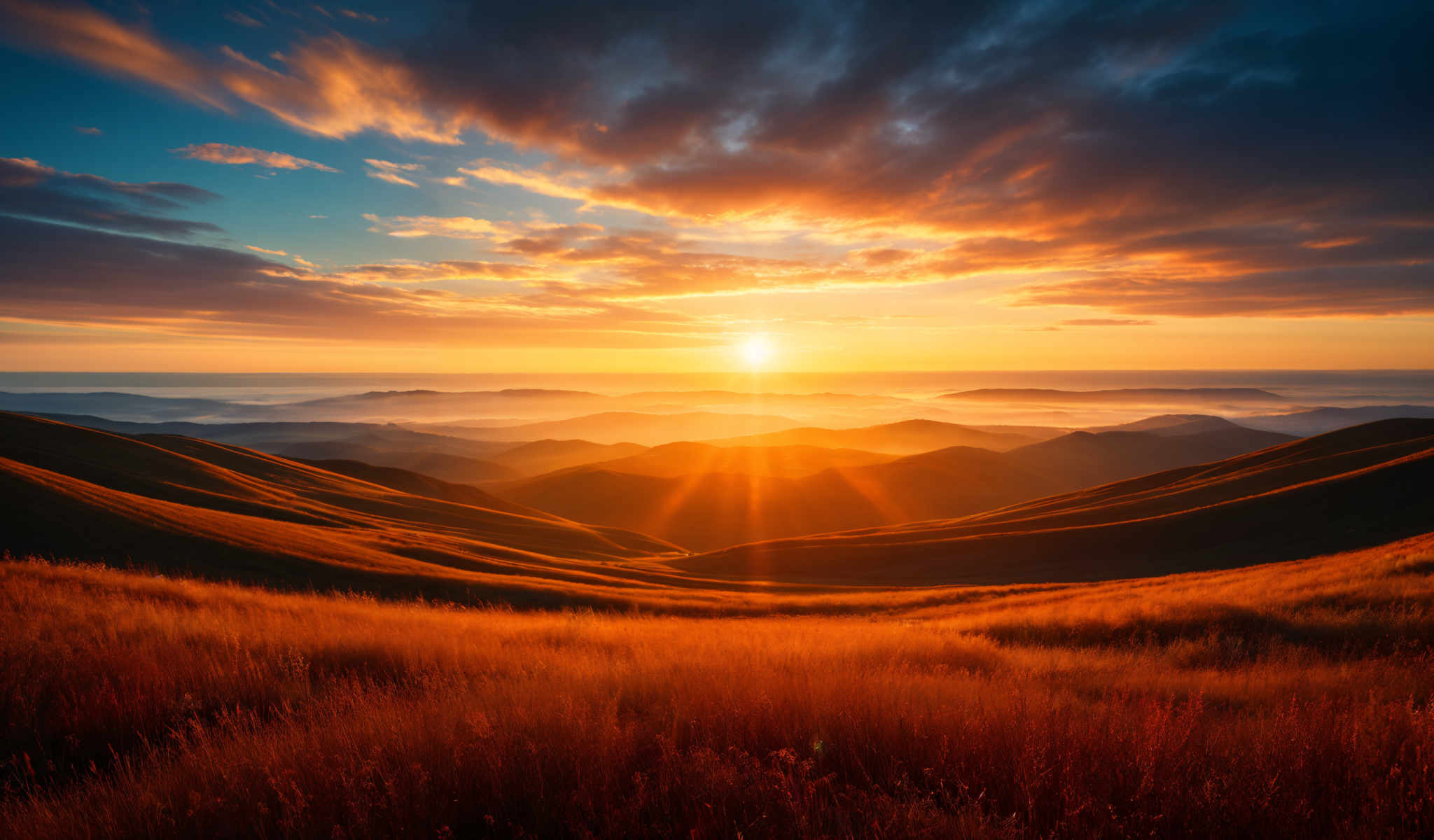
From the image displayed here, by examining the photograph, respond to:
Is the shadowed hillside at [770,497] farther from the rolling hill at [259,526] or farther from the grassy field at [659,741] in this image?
the grassy field at [659,741]

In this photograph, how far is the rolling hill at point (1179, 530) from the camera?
44375 millimetres

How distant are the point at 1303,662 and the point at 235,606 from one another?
1746 cm

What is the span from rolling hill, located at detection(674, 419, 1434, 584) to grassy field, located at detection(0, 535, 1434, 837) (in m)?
46.6

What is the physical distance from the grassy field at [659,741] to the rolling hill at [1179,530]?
46.6 metres

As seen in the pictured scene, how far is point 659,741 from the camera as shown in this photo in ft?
13.2

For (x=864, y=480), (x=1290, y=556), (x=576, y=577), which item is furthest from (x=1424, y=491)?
(x=864, y=480)

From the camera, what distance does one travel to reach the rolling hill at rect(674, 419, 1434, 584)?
44.4 m

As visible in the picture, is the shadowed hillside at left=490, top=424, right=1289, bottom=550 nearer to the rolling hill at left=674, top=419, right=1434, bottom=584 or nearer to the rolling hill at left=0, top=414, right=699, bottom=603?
the rolling hill at left=674, top=419, right=1434, bottom=584

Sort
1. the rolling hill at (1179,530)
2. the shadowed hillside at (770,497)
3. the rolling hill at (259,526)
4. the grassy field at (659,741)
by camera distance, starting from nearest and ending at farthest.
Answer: the grassy field at (659,741) → the rolling hill at (259,526) → the rolling hill at (1179,530) → the shadowed hillside at (770,497)

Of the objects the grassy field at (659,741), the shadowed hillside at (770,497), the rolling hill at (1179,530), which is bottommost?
the shadowed hillside at (770,497)

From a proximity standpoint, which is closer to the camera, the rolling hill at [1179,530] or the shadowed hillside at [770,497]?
the rolling hill at [1179,530]

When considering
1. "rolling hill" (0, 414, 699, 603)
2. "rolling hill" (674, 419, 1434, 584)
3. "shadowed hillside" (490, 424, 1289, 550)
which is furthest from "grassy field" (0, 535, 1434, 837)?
"shadowed hillside" (490, 424, 1289, 550)

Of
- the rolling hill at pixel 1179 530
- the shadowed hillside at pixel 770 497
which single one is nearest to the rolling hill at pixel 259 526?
the rolling hill at pixel 1179 530

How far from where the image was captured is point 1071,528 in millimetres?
55594
